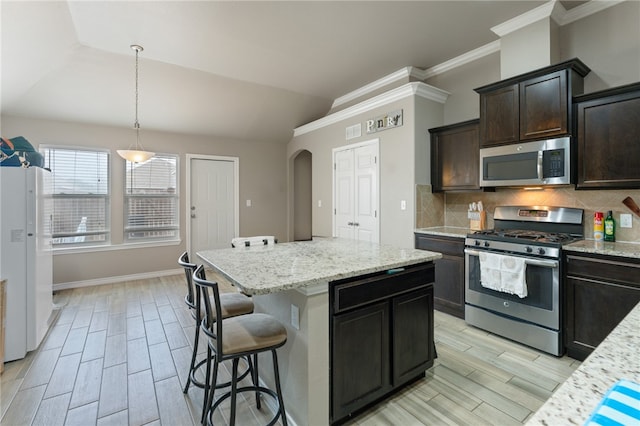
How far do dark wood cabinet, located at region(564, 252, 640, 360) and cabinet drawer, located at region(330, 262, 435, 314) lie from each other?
4.38 feet

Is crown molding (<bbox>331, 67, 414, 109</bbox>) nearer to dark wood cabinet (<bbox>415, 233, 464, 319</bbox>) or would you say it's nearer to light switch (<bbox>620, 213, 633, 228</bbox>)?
dark wood cabinet (<bbox>415, 233, 464, 319</bbox>)

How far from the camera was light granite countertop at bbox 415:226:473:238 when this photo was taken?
3.38 meters

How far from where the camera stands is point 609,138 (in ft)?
8.36

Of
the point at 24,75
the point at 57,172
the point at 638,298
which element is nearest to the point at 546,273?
the point at 638,298

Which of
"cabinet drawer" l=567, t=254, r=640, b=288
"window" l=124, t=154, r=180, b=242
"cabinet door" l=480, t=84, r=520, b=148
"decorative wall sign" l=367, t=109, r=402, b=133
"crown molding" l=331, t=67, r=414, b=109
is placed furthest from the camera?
"window" l=124, t=154, r=180, b=242

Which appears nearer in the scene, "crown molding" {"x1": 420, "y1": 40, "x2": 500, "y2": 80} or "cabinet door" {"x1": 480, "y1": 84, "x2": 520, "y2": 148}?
"cabinet door" {"x1": 480, "y1": 84, "x2": 520, "y2": 148}

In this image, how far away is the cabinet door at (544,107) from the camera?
8.93 feet

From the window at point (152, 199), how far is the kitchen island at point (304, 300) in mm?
3903

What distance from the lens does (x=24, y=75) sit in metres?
3.54

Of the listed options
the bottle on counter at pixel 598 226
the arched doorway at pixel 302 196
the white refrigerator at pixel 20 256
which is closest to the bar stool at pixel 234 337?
the white refrigerator at pixel 20 256

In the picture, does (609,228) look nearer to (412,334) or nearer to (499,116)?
(499,116)

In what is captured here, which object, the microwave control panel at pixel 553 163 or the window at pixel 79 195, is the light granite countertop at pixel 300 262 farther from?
the window at pixel 79 195

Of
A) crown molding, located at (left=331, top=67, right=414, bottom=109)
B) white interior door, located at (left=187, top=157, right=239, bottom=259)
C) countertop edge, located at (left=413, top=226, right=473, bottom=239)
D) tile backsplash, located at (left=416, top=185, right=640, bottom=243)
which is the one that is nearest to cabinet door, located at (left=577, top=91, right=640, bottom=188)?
tile backsplash, located at (left=416, top=185, right=640, bottom=243)

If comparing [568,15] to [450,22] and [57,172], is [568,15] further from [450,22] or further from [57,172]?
[57,172]
